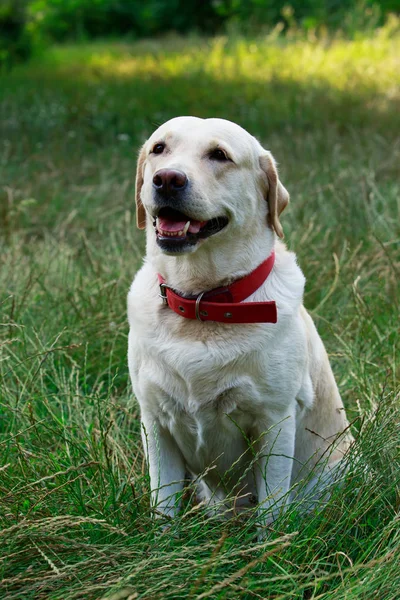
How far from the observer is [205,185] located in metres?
2.41

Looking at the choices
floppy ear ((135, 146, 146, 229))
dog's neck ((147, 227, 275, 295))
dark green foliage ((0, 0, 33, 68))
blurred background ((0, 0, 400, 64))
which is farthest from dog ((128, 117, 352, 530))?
blurred background ((0, 0, 400, 64))

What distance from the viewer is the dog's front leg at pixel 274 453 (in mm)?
2432

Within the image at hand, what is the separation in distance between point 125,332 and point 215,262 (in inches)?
47.1

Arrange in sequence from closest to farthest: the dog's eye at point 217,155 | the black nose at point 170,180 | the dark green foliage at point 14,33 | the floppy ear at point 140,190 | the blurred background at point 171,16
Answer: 1. the black nose at point 170,180
2. the dog's eye at point 217,155
3. the floppy ear at point 140,190
4. the dark green foliage at point 14,33
5. the blurred background at point 171,16

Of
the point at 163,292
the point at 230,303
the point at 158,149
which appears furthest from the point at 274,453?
the point at 158,149

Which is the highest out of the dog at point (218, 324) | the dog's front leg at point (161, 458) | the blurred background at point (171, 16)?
the blurred background at point (171, 16)

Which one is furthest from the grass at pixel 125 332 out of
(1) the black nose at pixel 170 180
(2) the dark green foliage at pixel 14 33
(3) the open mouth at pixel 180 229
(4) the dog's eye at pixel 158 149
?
(2) the dark green foliage at pixel 14 33

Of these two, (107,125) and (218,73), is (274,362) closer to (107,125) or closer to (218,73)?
(107,125)

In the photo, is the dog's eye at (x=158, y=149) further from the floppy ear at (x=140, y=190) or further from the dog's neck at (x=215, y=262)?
the dog's neck at (x=215, y=262)

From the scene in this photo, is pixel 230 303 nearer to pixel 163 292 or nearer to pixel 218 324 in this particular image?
pixel 218 324

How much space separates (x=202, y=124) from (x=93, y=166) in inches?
174

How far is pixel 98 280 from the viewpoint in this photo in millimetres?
3824

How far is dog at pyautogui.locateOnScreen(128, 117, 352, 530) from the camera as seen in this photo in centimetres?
238

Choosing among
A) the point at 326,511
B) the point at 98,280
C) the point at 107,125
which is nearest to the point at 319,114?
the point at 107,125
